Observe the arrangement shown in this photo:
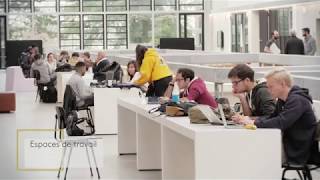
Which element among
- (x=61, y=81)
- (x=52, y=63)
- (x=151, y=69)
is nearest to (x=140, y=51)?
(x=151, y=69)

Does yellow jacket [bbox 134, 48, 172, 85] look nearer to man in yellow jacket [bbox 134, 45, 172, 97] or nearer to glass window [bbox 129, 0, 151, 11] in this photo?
man in yellow jacket [bbox 134, 45, 172, 97]

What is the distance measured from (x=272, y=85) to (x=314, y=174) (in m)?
2.43

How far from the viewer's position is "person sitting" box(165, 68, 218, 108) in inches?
346

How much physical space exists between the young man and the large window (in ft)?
104

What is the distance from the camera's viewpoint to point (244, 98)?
23.6ft

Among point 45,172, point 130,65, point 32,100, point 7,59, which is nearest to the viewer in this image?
point 45,172

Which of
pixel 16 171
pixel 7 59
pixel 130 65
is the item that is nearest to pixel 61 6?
pixel 7 59

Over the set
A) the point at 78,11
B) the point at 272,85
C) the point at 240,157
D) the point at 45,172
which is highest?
the point at 78,11

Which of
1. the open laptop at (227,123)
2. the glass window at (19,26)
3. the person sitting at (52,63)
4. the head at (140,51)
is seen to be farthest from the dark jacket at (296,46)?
the glass window at (19,26)

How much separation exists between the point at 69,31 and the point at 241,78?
103ft

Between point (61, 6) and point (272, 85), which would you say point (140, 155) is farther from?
point (61, 6)

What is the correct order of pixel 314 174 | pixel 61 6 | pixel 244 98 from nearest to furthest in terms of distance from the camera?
pixel 244 98
pixel 314 174
pixel 61 6

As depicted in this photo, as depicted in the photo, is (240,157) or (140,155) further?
(140,155)

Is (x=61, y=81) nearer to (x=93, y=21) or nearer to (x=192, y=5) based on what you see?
(x=93, y=21)
